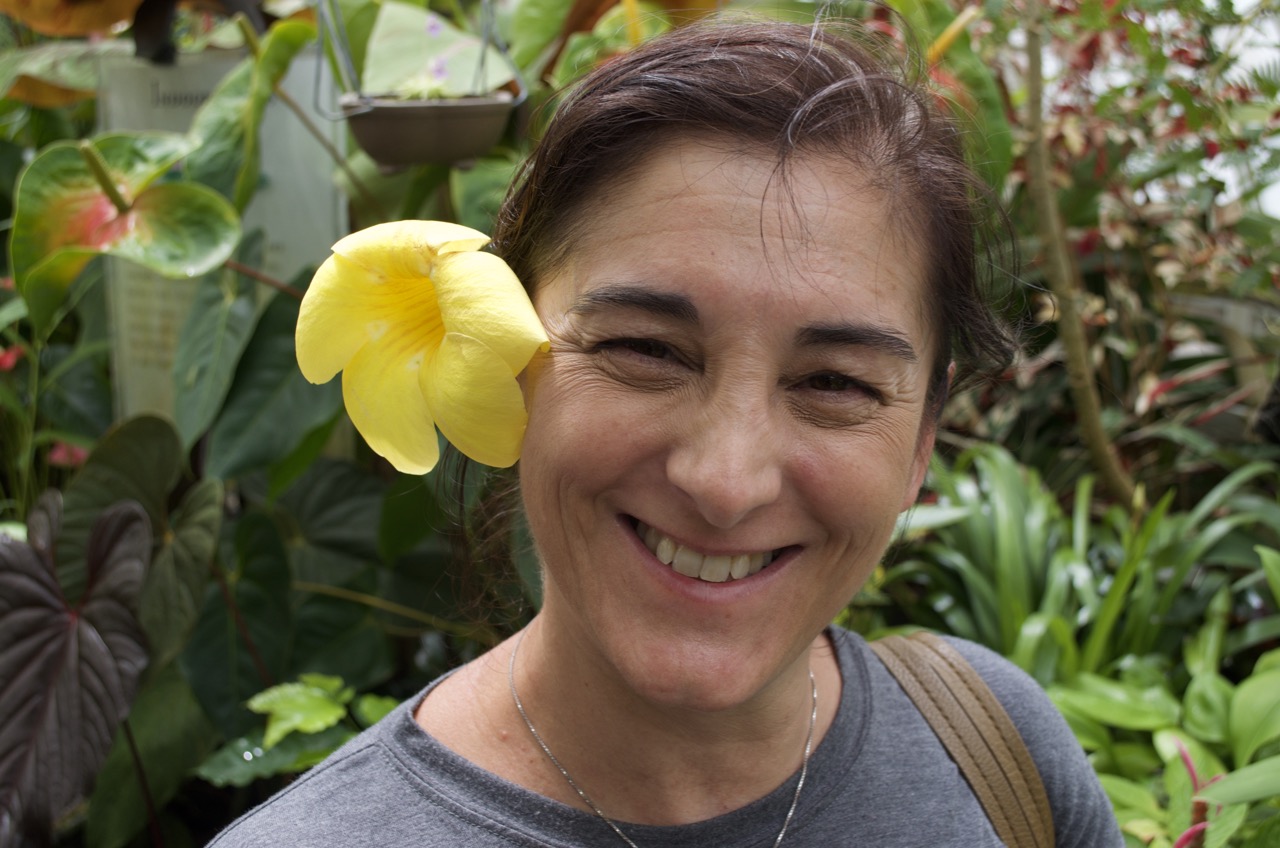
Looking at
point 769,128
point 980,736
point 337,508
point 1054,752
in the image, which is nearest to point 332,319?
point 769,128

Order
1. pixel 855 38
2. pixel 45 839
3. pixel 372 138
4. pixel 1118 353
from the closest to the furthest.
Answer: pixel 855 38 < pixel 45 839 < pixel 372 138 < pixel 1118 353

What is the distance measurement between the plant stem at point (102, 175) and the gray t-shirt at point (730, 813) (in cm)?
134

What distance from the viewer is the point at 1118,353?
128 inches

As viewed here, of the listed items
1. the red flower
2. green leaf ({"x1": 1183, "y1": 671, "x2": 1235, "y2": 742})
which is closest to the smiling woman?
green leaf ({"x1": 1183, "y1": 671, "x2": 1235, "y2": 742})

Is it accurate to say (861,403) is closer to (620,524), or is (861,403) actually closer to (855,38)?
(620,524)

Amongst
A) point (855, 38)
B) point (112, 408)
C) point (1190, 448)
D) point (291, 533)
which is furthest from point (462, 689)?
point (1190, 448)

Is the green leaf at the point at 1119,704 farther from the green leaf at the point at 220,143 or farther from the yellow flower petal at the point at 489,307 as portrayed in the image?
the green leaf at the point at 220,143

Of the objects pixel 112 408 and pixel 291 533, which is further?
pixel 112 408

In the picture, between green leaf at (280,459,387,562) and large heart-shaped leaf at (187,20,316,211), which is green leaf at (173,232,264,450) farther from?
green leaf at (280,459,387,562)

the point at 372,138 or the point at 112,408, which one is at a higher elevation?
the point at 372,138

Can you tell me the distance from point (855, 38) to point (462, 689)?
0.73 m

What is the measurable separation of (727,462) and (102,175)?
1557mm

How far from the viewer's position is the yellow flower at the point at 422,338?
848 millimetres

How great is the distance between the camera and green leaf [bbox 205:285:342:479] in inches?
84.1
